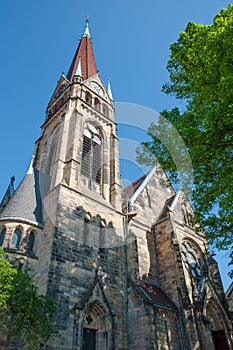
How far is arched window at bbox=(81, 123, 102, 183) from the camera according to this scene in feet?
58.6

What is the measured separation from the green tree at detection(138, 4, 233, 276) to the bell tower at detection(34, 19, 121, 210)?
6.60 meters

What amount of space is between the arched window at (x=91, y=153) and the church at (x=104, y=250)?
0.27 ft

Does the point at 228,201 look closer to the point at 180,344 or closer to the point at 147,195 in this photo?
the point at 180,344

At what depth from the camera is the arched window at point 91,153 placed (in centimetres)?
1786

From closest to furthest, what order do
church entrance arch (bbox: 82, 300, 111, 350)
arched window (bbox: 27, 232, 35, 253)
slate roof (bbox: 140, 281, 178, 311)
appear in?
1. church entrance arch (bbox: 82, 300, 111, 350)
2. arched window (bbox: 27, 232, 35, 253)
3. slate roof (bbox: 140, 281, 178, 311)

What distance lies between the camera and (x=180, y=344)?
12.8 metres

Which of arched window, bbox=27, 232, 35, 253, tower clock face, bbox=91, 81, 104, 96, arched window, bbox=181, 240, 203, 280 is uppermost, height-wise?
tower clock face, bbox=91, 81, 104, 96

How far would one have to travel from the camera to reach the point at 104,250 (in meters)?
14.3

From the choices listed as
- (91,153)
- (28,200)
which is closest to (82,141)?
(91,153)

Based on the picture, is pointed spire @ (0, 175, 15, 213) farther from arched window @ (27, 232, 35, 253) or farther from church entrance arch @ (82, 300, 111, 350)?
church entrance arch @ (82, 300, 111, 350)

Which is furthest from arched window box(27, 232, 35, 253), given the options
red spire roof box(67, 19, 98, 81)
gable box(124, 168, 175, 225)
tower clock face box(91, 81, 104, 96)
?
red spire roof box(67, 19, 98, 81)

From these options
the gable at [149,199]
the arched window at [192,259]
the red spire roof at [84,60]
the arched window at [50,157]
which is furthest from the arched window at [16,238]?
the red spire roof at [84,60]

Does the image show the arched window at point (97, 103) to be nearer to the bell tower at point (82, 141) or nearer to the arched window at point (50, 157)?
the bell tower at point (82, 141)

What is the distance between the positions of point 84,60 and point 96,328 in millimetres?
24740
